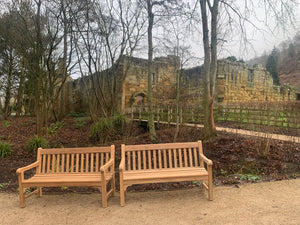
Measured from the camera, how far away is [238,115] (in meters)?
12.2

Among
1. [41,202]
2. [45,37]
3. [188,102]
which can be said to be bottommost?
[41,202]

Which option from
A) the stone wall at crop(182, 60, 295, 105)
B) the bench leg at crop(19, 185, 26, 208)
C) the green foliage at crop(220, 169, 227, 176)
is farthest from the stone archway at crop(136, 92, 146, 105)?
the bench leg at crop(19, 185, 26, 208)

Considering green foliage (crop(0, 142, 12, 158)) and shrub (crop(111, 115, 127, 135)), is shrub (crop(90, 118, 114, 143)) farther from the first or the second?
green foliage (crop(0, 142, 12, 158))

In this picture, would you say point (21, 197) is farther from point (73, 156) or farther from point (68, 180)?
point (73, 156)

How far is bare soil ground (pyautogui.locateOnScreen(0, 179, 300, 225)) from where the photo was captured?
3047 mm

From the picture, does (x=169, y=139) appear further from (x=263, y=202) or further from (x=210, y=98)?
(x=263, y=202)

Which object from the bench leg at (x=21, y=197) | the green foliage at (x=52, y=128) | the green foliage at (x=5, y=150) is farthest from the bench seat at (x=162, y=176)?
the green foliage at (x=52, y=128)

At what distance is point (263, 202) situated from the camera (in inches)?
138

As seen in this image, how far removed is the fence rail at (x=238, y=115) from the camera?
9.08 m

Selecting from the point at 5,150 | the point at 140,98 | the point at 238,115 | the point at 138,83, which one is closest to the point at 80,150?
the point at 5,150

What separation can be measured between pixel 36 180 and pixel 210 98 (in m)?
5.67

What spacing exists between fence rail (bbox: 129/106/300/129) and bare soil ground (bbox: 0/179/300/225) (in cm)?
490

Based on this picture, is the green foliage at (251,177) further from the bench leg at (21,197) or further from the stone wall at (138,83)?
the stone wall at (138,83)

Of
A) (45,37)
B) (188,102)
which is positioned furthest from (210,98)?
(45,37)
